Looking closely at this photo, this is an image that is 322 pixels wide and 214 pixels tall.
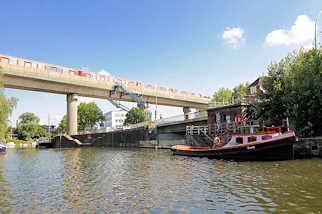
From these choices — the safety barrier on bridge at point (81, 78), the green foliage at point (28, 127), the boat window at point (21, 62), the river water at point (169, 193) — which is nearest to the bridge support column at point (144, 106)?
the safety barrier on bridge at point (81, 78)

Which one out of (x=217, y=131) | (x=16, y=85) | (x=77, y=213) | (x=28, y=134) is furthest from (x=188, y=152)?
(x=28, y=134)

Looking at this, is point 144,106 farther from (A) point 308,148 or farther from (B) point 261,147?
(B) point 261,147

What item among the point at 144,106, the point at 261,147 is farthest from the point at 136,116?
the point at 261,147

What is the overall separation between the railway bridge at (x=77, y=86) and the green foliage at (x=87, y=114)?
37769 millimetres

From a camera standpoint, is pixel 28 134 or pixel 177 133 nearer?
pixel 177 133

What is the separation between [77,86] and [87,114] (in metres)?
43.7

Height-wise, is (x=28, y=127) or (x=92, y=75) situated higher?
(x=92, y=75)

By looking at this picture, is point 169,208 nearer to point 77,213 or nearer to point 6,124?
point 77,213

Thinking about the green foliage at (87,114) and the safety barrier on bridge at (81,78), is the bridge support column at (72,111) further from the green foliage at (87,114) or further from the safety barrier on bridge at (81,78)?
the green foliage at (87,114)

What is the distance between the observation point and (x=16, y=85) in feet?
150

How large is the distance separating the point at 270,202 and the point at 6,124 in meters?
38.0

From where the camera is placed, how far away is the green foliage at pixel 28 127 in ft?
377

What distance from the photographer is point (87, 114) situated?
95.8 meters

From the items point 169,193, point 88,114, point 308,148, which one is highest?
point 88,114
